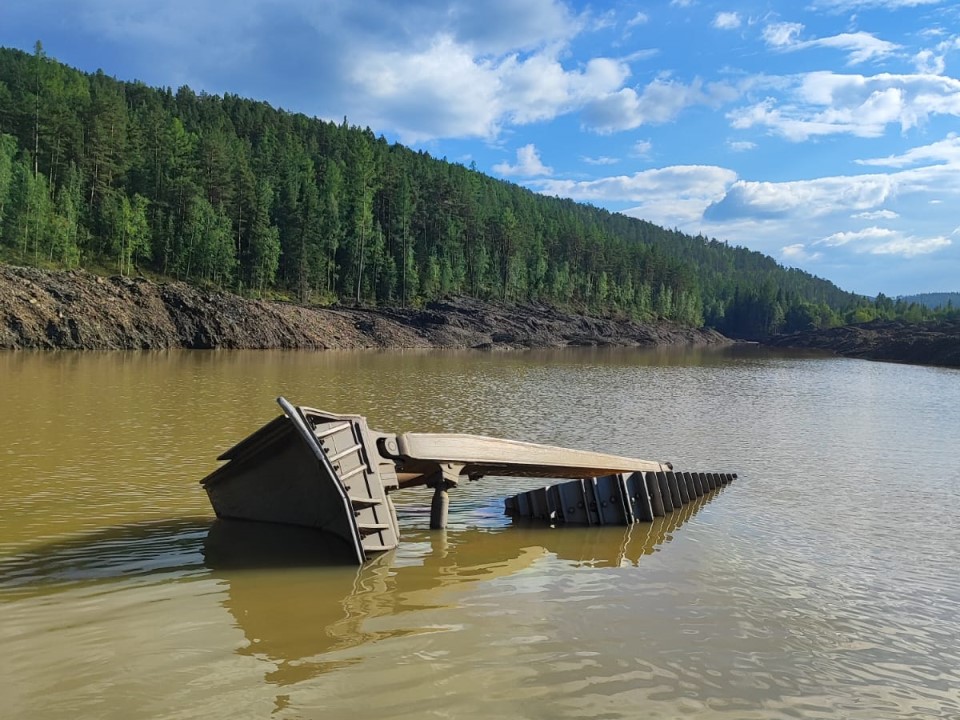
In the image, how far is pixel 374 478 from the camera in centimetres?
1036

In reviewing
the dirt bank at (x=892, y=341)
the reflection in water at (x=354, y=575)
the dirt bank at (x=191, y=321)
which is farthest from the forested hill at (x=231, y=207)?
the reflection in water at (x=354, y=575)

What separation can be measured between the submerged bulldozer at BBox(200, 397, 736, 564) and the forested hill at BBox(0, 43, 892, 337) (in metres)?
69.5

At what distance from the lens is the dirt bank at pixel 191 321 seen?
52.6 m

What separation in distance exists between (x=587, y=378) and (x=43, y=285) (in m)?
43.3

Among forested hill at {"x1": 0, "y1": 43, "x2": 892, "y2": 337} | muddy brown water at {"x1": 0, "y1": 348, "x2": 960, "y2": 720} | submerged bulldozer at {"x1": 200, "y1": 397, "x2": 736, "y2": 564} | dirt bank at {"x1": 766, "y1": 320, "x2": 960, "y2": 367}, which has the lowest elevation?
muddy brown water at {"x1": 0, "y1": 348, "x2": 960, "y2": 720}

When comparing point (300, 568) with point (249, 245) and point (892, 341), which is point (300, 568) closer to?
point (249, 245)

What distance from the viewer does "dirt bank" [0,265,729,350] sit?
52.6 meters

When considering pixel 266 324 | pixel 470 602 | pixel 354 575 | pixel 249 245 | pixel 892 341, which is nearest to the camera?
pixel 470 602

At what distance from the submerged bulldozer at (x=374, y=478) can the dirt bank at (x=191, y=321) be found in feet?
157

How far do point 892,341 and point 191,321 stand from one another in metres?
113

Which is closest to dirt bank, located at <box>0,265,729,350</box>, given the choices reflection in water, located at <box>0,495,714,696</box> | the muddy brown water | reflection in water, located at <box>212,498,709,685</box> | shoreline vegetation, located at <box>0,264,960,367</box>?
shoreline vegetation, located at <box>0,264,960,367</box>

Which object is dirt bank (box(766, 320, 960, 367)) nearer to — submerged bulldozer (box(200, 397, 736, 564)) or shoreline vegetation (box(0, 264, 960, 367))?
shoreline vegetation (box(0, 264, 960, 367))

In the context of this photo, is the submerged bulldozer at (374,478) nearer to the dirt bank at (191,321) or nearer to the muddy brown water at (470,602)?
the muddy brown water at (470,602)

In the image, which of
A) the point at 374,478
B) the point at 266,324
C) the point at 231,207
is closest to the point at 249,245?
the point at 231,207
